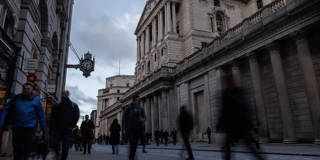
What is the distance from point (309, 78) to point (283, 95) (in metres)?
1.91

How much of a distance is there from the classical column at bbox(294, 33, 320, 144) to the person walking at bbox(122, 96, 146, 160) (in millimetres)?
10416

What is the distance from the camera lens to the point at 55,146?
6.36 meters

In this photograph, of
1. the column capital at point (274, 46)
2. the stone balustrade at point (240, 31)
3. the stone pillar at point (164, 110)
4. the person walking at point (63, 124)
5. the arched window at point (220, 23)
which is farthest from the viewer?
the arched window at point (220, 23)

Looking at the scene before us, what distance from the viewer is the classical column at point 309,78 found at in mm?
12078

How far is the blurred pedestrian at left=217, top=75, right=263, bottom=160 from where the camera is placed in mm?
4277

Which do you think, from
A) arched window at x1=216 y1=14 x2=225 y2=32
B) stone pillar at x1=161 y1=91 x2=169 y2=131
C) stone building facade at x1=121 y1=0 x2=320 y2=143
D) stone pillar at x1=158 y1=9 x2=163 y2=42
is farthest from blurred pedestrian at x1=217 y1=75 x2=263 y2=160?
stone pillar at x1=158 y1=9 x2=163 y2=42

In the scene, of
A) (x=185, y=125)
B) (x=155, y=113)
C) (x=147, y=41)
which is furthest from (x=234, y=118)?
(x=147, y=41)

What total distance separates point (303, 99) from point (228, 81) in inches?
472

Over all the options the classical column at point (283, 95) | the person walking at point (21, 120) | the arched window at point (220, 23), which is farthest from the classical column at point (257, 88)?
the arched window at point (220, 23)

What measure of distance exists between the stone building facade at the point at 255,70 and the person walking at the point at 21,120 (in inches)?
168

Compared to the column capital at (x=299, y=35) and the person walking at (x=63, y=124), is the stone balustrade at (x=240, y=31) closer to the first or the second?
the column capital at (x=299, y=35)

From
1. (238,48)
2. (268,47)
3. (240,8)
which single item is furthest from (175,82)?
(240,8)

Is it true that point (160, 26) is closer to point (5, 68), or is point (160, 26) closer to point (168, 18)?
point (168, 18)

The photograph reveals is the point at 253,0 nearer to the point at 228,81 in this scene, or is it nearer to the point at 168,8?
the point at 168,8
